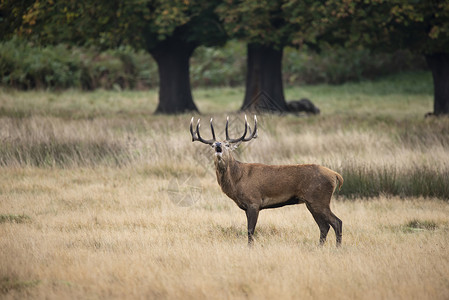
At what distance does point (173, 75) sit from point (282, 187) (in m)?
18.4

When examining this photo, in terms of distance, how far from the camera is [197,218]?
964 centimetres

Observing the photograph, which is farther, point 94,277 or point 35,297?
point 94,277

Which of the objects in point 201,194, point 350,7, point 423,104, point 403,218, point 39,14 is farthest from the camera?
point 423,104

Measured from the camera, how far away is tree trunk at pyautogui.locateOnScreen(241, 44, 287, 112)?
2500 centimetres

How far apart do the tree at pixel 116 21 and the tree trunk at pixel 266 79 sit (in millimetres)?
1748

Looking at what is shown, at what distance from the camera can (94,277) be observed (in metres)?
6.46

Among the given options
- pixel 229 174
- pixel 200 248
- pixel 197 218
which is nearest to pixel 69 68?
pixel 197 218

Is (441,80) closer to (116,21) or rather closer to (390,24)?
(390,24)

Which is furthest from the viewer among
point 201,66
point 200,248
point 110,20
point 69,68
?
point 201,66

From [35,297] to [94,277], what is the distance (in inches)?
28.4

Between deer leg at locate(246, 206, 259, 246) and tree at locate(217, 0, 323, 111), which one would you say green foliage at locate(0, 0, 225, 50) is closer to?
tree at locate(217, 0, 323, 111)

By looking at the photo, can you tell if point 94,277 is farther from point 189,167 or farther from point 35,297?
point 189,167

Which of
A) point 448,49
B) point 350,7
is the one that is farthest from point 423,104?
point 350,7

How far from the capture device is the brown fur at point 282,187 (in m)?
7.93
